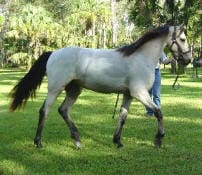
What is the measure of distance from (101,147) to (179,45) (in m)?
2.32

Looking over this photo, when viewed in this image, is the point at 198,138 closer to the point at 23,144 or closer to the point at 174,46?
the point at 174,46

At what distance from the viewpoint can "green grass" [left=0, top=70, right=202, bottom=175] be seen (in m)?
6.72

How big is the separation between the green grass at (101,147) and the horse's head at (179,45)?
158cm

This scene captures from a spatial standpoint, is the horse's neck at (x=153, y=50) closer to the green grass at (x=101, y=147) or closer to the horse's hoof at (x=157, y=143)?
the horse's hoof at (x=157, y=143)

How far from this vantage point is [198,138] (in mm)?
8953

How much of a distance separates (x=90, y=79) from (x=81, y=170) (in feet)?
6.62

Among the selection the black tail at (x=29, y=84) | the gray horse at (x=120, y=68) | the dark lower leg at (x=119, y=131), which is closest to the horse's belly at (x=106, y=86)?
the gray horse at (x=120, y=68)

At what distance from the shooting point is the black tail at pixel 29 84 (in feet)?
28.5

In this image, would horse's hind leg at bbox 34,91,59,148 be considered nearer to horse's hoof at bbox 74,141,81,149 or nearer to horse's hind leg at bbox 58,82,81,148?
horse's hind leg at bbox 58,82,81,148

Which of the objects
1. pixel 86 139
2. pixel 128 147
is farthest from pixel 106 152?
pixel 86 139

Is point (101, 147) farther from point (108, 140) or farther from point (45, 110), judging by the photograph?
point (45, 110)

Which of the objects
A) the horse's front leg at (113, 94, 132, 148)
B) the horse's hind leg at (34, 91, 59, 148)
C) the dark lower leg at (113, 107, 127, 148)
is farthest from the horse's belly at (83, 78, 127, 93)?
the horse's hind leg at (34, 91, 59, 148)

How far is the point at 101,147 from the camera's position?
27.1 feet

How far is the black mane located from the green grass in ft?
5.67
